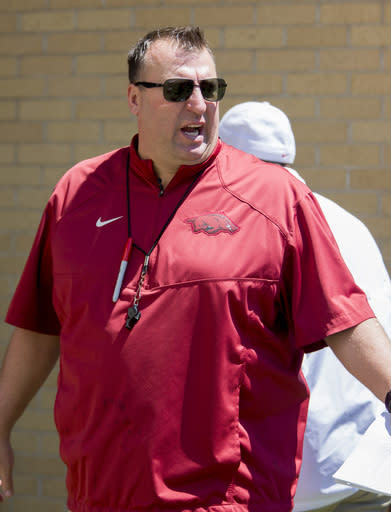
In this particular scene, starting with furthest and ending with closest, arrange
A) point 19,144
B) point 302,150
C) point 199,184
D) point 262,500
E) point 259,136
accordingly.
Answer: point 19,144 → point 302,150 → point 259,136 → point 199,184 → point 262,500

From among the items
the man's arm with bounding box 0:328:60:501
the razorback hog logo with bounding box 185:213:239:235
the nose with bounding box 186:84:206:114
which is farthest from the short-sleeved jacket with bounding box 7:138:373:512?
the man's arm with bounding box 0:328:60:501

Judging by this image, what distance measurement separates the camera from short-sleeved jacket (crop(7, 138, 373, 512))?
87.3 inches

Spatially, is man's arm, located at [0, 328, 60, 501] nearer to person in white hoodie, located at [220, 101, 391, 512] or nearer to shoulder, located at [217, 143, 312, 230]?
shoulder, located at [217, 143, 312, 230]

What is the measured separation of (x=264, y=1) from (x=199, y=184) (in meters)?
2.42

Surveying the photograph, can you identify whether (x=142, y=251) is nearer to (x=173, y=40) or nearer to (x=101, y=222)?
(x=101, y=222)

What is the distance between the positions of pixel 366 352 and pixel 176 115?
86 centimetres

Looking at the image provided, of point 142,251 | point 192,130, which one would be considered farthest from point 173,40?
point 142,251

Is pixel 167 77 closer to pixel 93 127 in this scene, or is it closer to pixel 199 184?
pixel 199 184

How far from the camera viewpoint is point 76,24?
473 cm

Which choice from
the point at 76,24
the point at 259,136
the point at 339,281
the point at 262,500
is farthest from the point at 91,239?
the point at 76,24

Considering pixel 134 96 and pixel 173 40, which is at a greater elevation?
pixel 173 40

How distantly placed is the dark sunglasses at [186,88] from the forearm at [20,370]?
34.5 inches

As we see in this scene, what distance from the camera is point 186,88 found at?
244 cm

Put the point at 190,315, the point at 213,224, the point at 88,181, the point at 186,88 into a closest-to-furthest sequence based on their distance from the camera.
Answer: the point at 190,315
the point at 213,224
the point at 186,88
the point at 88,181
